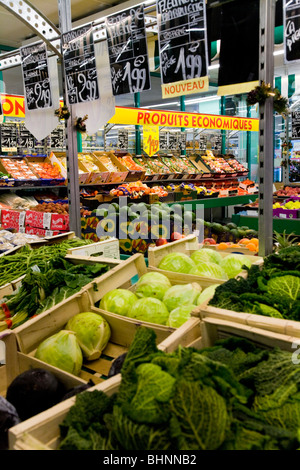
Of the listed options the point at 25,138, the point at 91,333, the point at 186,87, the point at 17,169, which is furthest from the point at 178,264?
the point at 25,138

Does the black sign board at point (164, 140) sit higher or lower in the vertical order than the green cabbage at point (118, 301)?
higher

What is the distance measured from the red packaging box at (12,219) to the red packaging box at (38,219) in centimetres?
12

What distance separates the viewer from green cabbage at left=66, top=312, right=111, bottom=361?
6.93ft

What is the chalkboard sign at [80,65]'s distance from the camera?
3465 millimetres

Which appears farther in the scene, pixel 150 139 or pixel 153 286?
pixel 150 139

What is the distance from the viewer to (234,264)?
8.95ft

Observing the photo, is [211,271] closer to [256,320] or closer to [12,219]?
[256,320]

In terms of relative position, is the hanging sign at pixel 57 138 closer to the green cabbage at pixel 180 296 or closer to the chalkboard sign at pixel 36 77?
the chalkboard sign at pixel 36 77

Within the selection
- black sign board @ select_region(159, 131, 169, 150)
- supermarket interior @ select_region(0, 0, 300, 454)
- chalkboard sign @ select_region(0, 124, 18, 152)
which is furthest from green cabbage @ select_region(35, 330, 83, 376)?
black sign board @ select_region(159, 131, 169, 150)

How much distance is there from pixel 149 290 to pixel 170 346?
0.83 meters

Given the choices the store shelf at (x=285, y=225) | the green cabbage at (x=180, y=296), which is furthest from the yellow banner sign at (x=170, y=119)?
the green cabbage at (x=180, y=296)

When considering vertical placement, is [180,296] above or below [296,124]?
below
